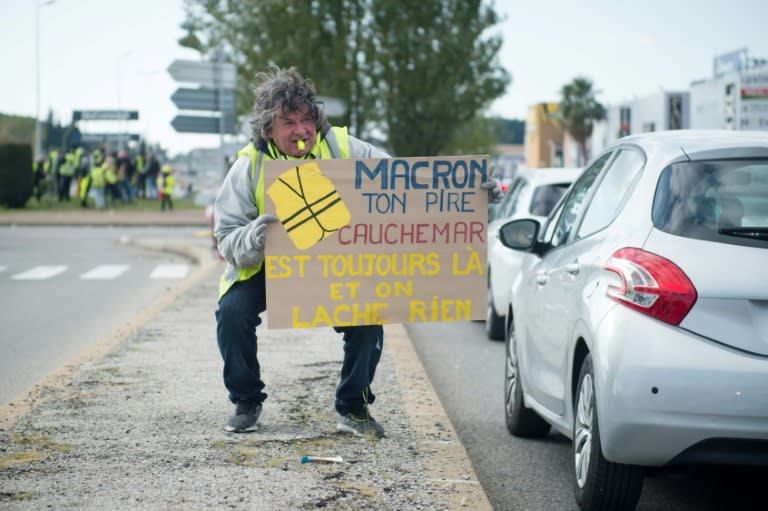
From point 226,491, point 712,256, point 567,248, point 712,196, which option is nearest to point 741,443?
point 712,256

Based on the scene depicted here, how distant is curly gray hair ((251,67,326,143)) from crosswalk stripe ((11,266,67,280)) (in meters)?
12.8

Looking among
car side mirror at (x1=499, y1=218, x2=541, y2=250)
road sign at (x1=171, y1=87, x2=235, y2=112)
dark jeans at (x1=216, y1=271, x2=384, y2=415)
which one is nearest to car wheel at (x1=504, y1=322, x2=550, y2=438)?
car side mirror at (x1=499, y1=218, x2=541, y2=250)

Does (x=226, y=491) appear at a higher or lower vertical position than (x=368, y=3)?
lower

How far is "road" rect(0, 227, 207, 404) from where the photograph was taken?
10.1m

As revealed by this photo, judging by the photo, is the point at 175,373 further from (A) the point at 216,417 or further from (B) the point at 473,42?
(B) the point at 473,42

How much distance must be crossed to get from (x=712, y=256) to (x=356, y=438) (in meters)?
2.18

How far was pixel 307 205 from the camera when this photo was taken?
5844 mm

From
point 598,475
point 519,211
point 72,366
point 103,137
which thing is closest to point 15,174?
point 519,211

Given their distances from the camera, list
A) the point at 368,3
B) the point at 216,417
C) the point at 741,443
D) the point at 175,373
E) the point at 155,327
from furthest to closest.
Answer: the point at 368,3, the point at 155,327, the point at 175,373, the point at 216,417, the point at 741,443

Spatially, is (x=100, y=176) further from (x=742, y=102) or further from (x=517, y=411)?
(x=517, y=411)

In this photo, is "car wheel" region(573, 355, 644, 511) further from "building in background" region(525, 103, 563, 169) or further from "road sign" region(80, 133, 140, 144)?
"building in background" region(525, 103, 563, 169)

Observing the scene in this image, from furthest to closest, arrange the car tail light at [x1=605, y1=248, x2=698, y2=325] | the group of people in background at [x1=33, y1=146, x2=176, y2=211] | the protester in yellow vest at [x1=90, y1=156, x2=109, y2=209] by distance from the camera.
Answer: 1. the group of people in background at [x1=33, y1=146, x2=176, y2=211]
2. the protester in yellow vest at [x1=90, y1=156, x2=109, y2=209]
3. the car tail light at [x1=605, y1=248, x2=698, y2=325]

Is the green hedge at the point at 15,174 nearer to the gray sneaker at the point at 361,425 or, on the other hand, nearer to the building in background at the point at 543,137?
the gray sneaker at the point at 361,425

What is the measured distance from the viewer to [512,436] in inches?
266
